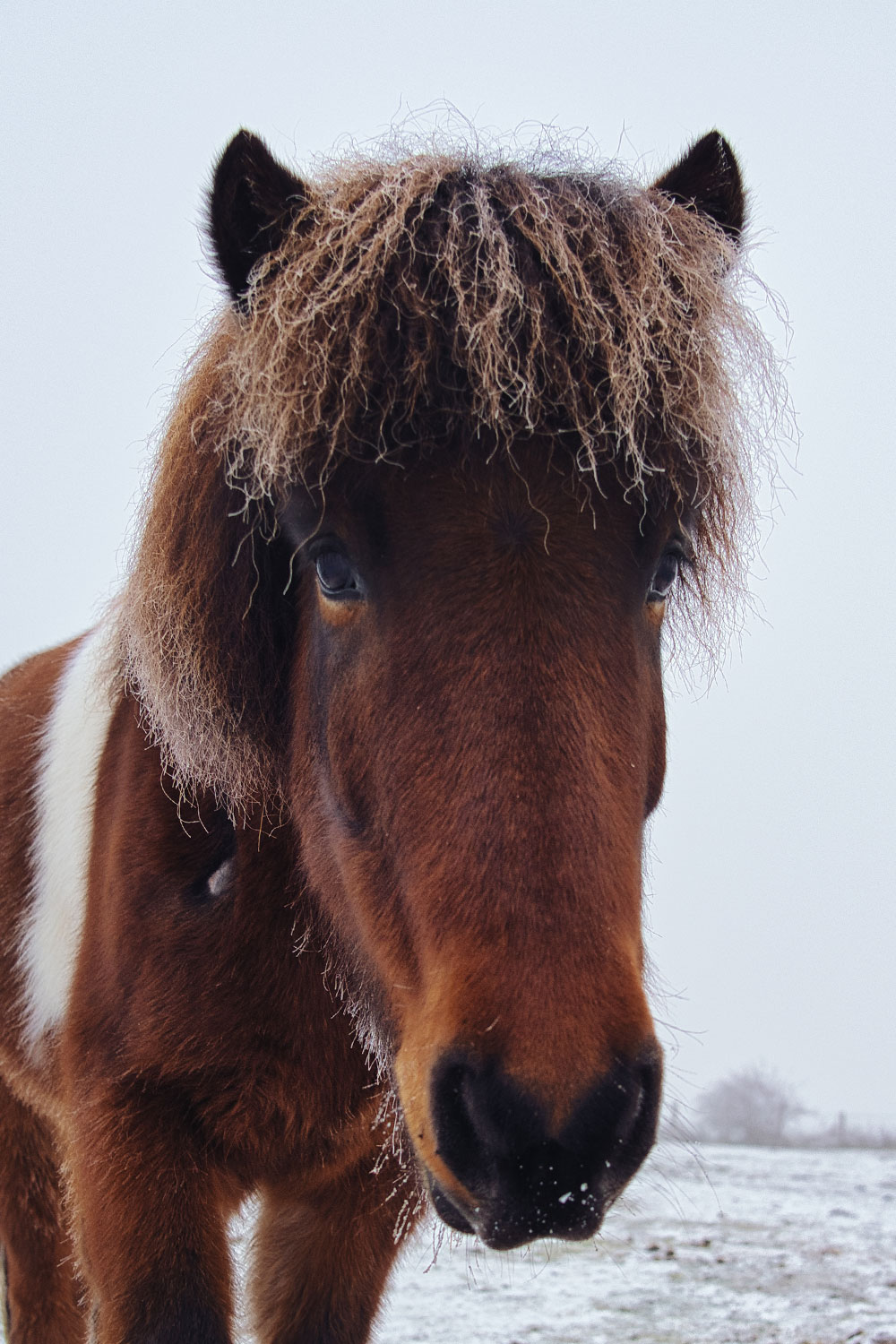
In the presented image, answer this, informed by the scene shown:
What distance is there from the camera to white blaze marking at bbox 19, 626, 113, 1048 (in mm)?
2736

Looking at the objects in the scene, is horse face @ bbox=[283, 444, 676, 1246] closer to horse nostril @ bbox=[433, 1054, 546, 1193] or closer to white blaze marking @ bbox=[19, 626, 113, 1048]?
horse nostril @ bbox=[433, 1054, 546, 1193]

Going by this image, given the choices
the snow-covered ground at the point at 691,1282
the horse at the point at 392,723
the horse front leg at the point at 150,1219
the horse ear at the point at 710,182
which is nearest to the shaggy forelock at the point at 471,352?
the horse at the point at 392,723

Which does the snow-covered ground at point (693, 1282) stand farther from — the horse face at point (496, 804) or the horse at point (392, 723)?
the horse face at point (496, 804)

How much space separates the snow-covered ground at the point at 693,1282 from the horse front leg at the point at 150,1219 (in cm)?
97

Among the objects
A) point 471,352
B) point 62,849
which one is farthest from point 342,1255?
point 471,352

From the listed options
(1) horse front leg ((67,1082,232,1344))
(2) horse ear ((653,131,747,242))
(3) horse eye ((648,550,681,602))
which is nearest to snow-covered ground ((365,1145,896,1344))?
(1) horse front leg ((67,1082,232,1344))

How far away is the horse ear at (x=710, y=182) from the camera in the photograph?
218 centimetres

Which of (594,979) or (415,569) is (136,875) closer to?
(415,569)

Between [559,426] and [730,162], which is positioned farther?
[730,162]

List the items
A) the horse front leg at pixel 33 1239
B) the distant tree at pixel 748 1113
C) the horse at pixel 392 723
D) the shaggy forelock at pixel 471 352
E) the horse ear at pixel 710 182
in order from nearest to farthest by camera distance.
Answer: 1. the horse at pixel 392 723
2. the shaggy forelock at pixel 471 352
3. the horse ear at pixel 710 182
4. the horse front leg at pixel 33 1239
5. the distant tree at pixel 748 1113

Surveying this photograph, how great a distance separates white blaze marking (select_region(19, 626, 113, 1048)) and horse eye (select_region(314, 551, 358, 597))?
1065 millimetres

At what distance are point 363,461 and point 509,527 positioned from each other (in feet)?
0.86

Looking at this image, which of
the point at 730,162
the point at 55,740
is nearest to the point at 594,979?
the point at 730,162

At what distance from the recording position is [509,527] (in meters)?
1.64
